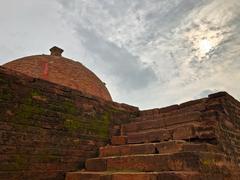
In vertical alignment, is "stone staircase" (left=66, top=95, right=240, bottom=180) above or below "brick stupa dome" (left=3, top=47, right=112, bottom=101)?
below

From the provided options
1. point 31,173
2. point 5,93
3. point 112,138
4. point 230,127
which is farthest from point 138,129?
point 5,93

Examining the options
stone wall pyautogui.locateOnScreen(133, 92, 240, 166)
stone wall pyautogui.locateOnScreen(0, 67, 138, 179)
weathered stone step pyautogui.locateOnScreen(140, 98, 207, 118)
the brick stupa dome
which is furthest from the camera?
the brick stupa dome

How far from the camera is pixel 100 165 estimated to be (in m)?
4.67

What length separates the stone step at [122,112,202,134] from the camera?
200 inches

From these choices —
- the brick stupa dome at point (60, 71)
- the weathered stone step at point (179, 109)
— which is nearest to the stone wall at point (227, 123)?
the weathered stone step at point (179, 109)

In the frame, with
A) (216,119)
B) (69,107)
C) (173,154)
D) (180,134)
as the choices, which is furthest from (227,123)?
(69,107)

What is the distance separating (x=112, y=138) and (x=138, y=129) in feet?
2.20

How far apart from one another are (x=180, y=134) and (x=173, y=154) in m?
0.87

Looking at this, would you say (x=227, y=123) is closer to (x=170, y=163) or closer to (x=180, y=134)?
(x=180, y=134)

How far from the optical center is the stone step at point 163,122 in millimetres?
5070

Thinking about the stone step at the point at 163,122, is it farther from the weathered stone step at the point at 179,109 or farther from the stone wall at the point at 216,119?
the weathered stone step at the point at 179,109

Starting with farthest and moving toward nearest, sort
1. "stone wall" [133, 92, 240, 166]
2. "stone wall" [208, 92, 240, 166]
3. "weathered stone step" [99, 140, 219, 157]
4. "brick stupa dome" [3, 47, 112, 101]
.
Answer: "brick stupa dome" [3, 47, 112, 101], "stone wall" [208, 92, 240, 166], "stone wall" [133, 92, 240, 166], "weathered stone step" [99, 140, 219, 157]

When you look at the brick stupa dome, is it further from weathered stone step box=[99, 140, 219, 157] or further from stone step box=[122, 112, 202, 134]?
weathered stone step box=[99, 140, 219, 157]

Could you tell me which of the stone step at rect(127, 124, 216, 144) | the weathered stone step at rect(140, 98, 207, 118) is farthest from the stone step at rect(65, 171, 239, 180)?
the weathered stone step at rect(140, 98, 207, 118)
